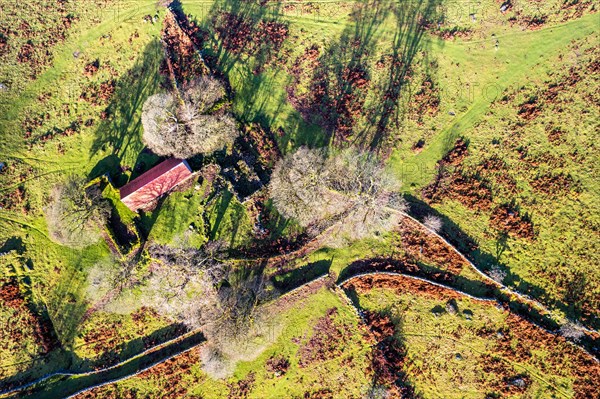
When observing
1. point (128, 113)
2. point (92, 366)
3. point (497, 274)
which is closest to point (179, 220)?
point (128, 113)

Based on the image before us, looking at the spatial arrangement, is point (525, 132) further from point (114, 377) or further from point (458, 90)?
point (114, 377)

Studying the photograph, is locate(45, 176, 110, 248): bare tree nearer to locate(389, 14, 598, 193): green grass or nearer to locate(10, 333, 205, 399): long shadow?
locate(10, 333, 205, 399): long shadow

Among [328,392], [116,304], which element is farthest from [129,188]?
[328,392]

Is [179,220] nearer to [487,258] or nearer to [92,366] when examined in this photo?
[92,366]

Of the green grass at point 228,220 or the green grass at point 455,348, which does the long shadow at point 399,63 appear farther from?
the green grass at point 455,348

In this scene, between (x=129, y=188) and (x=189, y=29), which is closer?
→ (x=129, y=188)

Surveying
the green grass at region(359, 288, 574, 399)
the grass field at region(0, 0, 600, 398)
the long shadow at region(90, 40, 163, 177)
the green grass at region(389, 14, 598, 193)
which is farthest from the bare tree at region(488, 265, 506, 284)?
the long shadow at region(90, 40, 163, 177)

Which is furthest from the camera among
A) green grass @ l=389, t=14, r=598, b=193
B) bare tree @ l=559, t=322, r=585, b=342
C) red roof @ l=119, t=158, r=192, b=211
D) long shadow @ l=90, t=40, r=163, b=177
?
long shadow @ l=90, t=40, r=163, b=177
